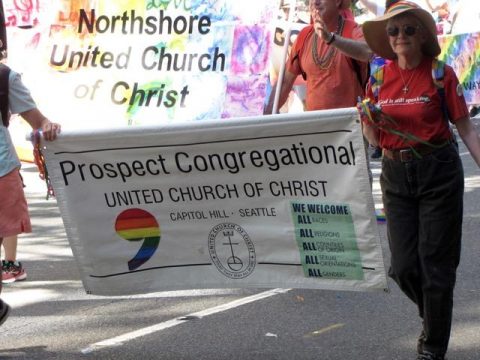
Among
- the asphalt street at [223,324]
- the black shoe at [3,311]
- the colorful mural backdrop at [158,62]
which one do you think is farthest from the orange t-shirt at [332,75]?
the colorful mural backdrop at [158,62]

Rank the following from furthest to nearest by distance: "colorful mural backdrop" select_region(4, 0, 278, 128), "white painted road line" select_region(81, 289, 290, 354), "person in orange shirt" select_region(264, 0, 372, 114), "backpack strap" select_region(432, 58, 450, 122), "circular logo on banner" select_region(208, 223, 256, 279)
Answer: "colorful mural backdrop" select_region(4, 0, 278, 128) → "person in orange shirt" select_region(264, 0, 372, 114) → "white painted road line" select_region(81, 289, 290, 354) → "circular logo on banner" select_region(208, 223, 256, 279) → "backpack strap" select_region(432, 58, 450, 122)

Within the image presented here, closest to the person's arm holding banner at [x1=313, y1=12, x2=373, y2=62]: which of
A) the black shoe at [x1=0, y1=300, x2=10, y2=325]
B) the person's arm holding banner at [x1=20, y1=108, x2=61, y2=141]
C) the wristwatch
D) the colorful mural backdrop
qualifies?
the wristwatch

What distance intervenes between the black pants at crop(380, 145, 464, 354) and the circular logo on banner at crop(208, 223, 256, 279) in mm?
722

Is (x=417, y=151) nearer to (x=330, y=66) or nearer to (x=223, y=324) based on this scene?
(x=223, y=324)

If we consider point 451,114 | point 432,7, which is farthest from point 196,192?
point 432,7

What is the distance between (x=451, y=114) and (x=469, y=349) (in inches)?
53.1

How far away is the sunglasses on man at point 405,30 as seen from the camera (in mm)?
5457

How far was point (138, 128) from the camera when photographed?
18.9 feet

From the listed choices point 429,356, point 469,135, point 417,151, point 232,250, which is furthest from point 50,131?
point 429,356

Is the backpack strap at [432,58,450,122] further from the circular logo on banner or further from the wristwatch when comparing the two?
the wristwatch

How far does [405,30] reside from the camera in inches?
215

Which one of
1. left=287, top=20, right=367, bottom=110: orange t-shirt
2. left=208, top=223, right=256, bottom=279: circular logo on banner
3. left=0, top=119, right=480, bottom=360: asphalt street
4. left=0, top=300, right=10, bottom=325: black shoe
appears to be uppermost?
left=287, top=20, right=367, bottom=110: orange t-shirt

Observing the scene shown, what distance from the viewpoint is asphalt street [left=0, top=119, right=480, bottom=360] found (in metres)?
6.13

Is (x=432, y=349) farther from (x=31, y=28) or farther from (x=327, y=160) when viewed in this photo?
(x=31, y=28)
